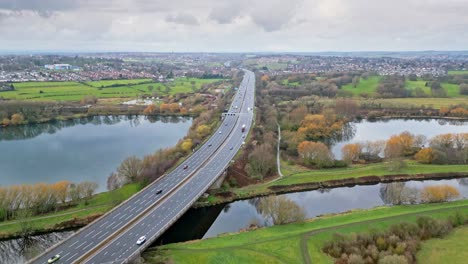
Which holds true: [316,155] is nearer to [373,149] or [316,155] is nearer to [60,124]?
[373,149]

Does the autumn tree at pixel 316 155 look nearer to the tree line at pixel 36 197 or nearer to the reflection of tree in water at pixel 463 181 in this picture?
the reflection of tree in water at pixel 463 181

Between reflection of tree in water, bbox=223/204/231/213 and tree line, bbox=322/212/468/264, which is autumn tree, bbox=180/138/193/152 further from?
tree line, bbox=322/212/468/264

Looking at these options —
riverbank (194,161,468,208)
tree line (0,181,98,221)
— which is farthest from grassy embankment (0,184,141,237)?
riverbank (194,161,468,208)

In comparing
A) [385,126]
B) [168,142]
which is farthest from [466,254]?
[385,126]

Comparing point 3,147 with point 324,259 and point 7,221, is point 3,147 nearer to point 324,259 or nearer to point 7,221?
point 7,221

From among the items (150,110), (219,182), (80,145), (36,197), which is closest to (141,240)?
(36,197)
